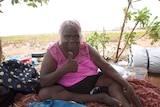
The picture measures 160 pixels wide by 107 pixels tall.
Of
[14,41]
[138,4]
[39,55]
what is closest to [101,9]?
[138,4]

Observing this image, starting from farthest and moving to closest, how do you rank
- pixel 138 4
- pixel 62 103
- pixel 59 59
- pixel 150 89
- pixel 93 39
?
1. pixel 138 4
2. pixel 93 39
3. pixel 150 89
4. pixel 59 59
5. pixel 62 103

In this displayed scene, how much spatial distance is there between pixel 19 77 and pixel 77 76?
1.39ft

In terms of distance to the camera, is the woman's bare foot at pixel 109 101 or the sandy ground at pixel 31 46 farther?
the sandy ground at pixel 31 46

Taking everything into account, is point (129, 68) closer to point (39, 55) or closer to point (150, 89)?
point (150, 89)

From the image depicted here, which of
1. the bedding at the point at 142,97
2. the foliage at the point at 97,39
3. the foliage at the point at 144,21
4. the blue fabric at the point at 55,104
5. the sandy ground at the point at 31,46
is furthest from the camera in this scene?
A: the sandy ground at the point at 31,46

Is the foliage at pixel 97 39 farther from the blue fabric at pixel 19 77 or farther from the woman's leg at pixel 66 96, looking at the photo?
the woman's leg at pixel 66 96

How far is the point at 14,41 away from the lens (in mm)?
3311

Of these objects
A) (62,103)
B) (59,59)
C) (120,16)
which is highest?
(120,16)

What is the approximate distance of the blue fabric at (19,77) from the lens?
1552 millimetres

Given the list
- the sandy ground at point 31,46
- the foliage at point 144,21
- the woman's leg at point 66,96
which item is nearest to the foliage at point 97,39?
the foliage at point 144,21

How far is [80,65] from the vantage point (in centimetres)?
168

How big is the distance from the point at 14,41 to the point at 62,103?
2118mm

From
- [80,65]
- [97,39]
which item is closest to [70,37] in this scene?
[80,65]

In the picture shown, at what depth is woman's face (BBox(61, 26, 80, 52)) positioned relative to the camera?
5.01 ft
